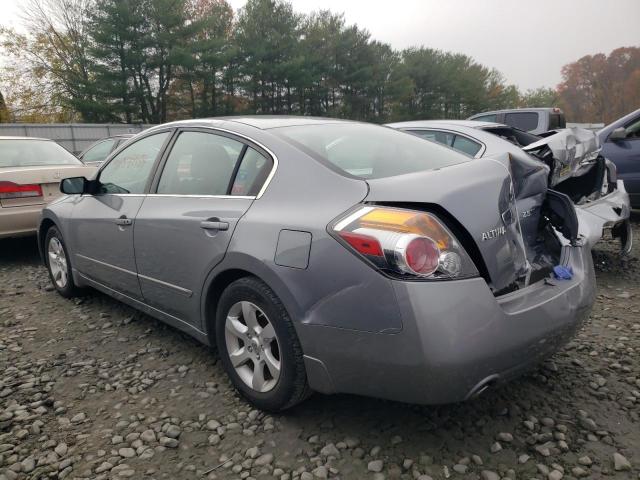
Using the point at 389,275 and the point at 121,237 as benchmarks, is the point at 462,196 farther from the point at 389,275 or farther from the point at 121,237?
the point at 121,237

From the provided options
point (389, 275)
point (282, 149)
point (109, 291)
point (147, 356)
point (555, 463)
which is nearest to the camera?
point (389, 275)

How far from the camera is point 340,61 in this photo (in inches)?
1597

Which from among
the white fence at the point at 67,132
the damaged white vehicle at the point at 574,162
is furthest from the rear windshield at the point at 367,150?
the white fence at the point at 67,132

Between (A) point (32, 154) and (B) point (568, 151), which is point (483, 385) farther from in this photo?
(A) point (32, 154)

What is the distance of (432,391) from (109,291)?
8.57ft

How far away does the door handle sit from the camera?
244 cm

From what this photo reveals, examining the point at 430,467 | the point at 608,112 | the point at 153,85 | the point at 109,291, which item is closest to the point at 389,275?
the point at 430,467

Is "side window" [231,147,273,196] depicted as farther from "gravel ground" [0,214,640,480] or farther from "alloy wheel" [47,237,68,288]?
"alloy wheel" [47,237,68,288]

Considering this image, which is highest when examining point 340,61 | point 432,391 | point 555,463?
point 340,61

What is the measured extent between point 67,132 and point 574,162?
20410mm

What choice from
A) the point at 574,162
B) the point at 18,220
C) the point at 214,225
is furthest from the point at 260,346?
the point at 18,220

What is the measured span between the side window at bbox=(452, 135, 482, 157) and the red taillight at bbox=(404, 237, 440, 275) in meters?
3.04

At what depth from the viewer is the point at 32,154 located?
6.11m

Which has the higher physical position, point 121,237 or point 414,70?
point 414,70
